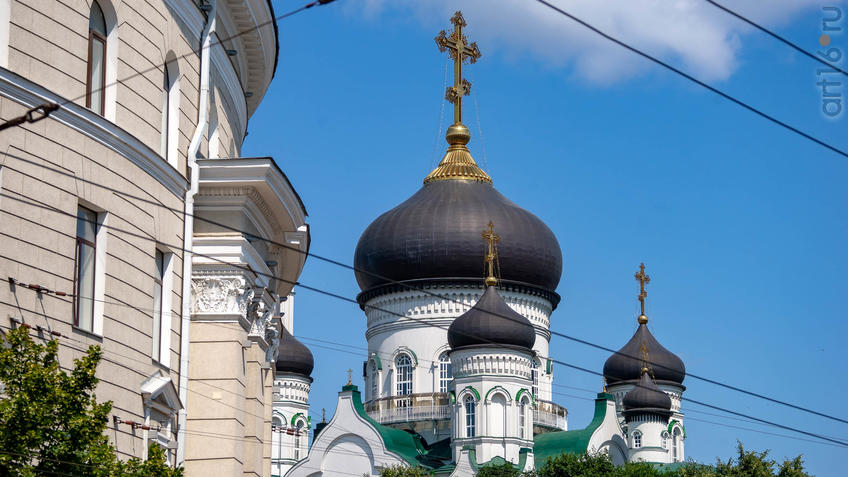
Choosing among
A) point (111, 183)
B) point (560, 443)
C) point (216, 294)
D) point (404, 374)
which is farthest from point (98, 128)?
point (404, 374)

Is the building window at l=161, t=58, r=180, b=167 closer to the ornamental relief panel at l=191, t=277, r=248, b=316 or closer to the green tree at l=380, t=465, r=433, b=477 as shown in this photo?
the ornamental relief panel at l=191, t=277, r=248, b=316

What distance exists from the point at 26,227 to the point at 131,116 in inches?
105

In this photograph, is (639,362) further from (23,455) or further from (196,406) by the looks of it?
(23,455)

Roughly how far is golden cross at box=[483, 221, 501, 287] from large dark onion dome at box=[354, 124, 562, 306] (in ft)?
2.92

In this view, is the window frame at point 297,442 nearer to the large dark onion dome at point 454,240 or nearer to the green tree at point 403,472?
the large dark onion dome at point 454,240

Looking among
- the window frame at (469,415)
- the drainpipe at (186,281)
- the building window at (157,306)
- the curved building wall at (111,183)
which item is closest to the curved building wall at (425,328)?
the window frame at (469,415)

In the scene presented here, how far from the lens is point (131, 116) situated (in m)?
18.3

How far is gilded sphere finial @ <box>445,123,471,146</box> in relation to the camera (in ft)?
213

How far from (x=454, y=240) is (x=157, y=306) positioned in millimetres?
41394

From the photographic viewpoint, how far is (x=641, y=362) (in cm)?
6381

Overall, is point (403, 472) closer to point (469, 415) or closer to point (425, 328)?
point (469, 415)

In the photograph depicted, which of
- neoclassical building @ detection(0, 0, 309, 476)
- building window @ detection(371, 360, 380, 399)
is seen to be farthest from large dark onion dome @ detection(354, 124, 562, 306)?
neoclassical building @ detection(0, 0, 309, 476)

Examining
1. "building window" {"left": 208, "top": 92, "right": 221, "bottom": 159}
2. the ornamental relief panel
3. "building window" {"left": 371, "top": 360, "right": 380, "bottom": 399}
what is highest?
"building window" {"left": 371, "top": 360, "right": 380, "bottom": 399}

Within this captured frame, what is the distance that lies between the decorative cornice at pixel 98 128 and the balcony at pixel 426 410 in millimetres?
39777
